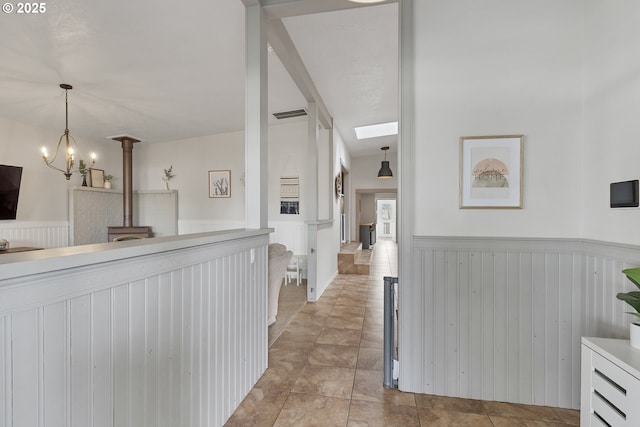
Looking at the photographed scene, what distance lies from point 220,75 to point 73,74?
142cm

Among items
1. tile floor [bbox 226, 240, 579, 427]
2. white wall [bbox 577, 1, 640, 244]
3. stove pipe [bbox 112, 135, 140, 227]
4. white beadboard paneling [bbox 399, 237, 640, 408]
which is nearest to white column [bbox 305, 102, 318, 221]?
tile floor [bbox 226, 240, 579, 427]

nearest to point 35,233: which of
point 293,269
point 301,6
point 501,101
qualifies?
point 293,269

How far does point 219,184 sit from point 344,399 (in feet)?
15.4

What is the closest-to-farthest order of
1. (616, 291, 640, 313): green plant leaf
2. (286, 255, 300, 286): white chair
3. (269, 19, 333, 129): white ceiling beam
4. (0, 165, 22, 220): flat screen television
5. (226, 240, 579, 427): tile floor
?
(616, 291, 640, 313): green plant leaf, (226, 240, 579, 427): tile floor, (269, 19, 333, 129): white ceiling beam, (0, 165, 22, 220): flat screen television, (286, 255, 300, 286): white chair

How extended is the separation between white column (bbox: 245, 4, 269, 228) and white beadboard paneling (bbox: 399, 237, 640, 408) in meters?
1.19

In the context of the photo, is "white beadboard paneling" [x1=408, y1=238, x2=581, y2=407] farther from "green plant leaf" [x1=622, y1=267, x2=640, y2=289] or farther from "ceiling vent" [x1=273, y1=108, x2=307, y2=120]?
"ceiling vent" [x1=273, y1=108, x2=307, y2=120]

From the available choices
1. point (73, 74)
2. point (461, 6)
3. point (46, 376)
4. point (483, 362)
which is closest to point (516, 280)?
point (483, 362)

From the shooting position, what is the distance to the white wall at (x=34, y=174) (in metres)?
4.05

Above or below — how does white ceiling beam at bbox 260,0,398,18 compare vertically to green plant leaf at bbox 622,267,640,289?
above

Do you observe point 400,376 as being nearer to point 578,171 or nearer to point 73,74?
point 578,171

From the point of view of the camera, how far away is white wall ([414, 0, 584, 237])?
1.84 meters

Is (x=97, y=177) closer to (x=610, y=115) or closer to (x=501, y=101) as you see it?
(x=501, y=101)

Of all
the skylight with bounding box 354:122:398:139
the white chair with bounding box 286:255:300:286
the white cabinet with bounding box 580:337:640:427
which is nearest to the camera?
the white cabinet with bounding box 580:337:640:427

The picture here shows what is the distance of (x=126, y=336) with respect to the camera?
3.43ft
